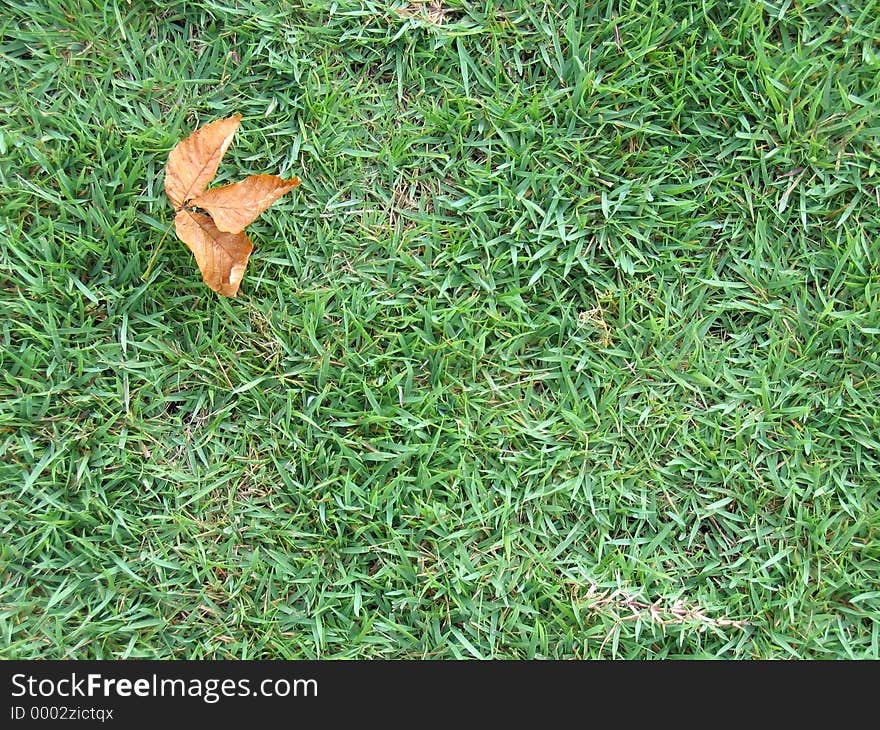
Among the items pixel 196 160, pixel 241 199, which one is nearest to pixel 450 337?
pixel 241 199

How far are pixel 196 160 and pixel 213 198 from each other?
0.12m

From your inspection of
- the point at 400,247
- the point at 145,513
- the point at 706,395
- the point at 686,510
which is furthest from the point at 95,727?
the point at 706,395

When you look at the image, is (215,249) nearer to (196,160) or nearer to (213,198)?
(213,198)

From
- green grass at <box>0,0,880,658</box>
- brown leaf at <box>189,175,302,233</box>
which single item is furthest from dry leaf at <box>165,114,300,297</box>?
green grass at <box>0,0,880,658</box>

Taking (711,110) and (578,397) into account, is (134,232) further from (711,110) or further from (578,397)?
(711,110)

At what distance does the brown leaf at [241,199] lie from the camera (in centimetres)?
210

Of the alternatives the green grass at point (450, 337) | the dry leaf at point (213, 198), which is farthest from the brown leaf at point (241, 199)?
the green grass at point (450, 337)

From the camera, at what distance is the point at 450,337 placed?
222cm

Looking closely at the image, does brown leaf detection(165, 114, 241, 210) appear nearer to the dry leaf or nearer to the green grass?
the dry leaf

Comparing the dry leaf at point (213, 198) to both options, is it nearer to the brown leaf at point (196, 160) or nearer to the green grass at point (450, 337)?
the brown leaf at point (196, 160)

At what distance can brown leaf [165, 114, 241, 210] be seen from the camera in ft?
6.99

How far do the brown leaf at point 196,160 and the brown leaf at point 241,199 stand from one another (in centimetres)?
4

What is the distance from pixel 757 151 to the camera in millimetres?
2281

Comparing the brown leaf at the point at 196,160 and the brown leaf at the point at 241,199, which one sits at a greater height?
the brown leaf at the point at 196,160
